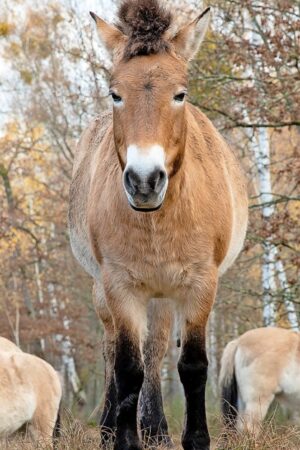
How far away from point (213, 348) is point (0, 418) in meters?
21.1

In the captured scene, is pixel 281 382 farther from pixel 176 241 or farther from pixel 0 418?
pixel 176 241

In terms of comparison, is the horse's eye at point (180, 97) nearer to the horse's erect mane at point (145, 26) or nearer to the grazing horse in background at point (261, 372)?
the horse's erect mane at point (145, 26)

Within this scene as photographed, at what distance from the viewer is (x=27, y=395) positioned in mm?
8648

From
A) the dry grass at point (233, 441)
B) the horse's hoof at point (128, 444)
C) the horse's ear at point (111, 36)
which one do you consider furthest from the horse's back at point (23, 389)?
the horse's ear at point (111, 36)

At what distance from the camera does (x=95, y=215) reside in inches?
226

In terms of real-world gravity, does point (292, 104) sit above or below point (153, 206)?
above

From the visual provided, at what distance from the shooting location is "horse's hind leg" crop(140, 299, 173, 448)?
704cm

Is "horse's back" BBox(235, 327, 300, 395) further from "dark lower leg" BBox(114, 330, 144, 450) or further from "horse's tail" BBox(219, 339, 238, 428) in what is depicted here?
"dark lower leg" BBox(114, 330, 144, 450)

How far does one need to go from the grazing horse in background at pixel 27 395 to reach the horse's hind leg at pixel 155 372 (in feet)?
4.63

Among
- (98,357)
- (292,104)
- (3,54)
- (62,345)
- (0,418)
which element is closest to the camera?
(0,418)

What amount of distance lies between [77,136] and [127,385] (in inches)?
731

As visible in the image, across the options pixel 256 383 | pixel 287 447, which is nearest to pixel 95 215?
pixel 287 447

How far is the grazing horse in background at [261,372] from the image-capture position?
968 cm

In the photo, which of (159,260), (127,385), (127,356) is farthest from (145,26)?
(127,385)
